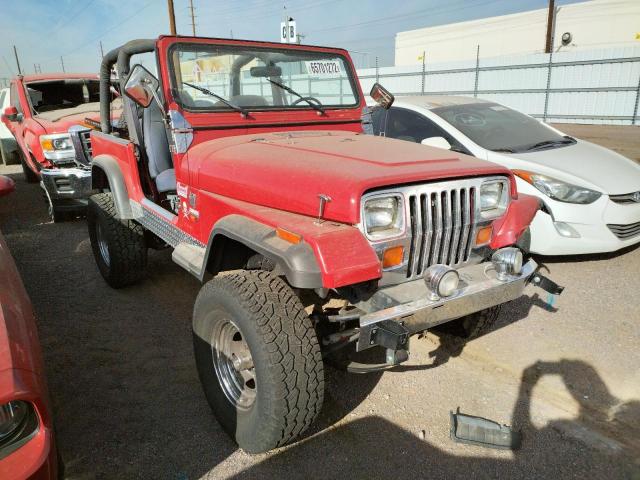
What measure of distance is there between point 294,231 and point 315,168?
44cm

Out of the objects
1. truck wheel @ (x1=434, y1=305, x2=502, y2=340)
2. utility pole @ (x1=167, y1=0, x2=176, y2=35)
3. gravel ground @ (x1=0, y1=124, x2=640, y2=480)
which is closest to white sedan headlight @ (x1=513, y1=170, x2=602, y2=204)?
gravel ground @ (x1=0, y1=124, x2=640, y2=480)

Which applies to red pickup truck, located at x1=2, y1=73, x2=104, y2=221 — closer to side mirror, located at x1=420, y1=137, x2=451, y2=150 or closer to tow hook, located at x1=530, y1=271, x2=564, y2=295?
side mirror, located at x1=420, y1=137, x2=451, y2=150

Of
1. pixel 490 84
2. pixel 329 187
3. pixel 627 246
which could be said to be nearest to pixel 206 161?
pixel 329 187

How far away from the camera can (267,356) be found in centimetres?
199

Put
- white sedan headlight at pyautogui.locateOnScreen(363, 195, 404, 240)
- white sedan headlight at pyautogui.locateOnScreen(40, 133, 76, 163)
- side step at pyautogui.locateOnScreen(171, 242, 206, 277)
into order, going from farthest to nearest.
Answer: white sedan headlight at pyautogui.locateOnScreen(40, 133, 76, 163) → side step at pyautogui.locateOnScreen(171, 242, 206, 277) → white sedan headlight at pyautogui.locateOnScreen(363, 195, 404, 240)

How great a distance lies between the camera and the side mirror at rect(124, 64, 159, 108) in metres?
2.91

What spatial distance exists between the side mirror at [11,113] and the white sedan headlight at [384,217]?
24.8 feet

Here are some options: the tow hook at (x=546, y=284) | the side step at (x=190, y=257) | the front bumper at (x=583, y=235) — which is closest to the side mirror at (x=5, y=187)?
the side step at (x=190, y=257)

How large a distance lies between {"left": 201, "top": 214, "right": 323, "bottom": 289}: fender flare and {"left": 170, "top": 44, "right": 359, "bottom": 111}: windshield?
117cm

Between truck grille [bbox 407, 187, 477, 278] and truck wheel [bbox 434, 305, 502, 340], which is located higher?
truck grille [bbox 407, 187, 477, 278]

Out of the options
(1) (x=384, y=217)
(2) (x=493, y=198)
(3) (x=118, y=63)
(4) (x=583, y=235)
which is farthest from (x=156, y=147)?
(4) (x=583, y=235)

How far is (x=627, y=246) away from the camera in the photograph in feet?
15.5

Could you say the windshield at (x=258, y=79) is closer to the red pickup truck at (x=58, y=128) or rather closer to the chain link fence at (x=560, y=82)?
the red pickup truck at (x=58, y=128)

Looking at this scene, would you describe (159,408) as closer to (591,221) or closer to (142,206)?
(142,206)
